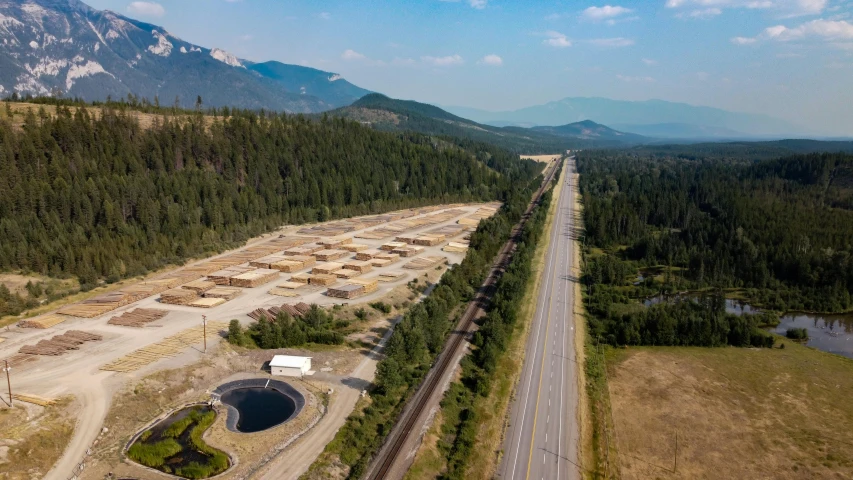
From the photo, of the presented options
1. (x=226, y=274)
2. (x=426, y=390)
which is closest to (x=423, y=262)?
(x=226, y=274)

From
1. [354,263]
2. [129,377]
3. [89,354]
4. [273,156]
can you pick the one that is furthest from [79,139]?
[129,377]

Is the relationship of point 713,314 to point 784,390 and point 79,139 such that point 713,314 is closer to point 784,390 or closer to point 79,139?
point 784,390

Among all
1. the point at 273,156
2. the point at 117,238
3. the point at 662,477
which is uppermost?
the point at 273,156

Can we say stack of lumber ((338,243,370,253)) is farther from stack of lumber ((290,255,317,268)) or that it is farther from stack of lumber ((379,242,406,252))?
stack of lumber ((290,255,317,268))

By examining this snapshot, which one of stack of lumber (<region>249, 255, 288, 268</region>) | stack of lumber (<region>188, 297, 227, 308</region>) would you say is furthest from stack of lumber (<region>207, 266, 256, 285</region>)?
stack of lumber (<region>188, 297, 227, 308</region>)

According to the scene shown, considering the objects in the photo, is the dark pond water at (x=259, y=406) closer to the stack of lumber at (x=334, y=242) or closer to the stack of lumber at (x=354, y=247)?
the stack of lumber at (x=354, y=247)

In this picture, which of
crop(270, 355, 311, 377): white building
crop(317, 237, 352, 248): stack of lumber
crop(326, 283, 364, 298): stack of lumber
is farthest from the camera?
crop(317, 237, 352, 248): stack of lumber

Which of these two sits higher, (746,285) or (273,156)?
(273,156)
